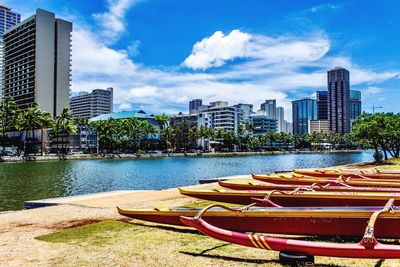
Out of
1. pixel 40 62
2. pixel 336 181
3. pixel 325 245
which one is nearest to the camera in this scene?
pixel 325 245

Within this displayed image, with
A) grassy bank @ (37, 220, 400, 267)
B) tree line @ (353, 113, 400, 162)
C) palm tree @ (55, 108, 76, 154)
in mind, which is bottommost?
grassy bank @ (37, 220, 400, 267)

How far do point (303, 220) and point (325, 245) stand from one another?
165 centimetres

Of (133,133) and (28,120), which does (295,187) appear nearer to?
(28,120)

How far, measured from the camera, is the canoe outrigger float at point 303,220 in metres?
7.56

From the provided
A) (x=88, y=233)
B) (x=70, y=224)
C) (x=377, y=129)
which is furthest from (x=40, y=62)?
(x=88, y=233)

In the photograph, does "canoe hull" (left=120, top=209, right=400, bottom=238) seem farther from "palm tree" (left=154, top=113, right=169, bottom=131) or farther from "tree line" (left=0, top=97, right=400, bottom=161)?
"palm tree" (left=154, top=113, right=169, bottom=131)

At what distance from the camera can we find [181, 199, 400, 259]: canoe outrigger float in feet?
19.9

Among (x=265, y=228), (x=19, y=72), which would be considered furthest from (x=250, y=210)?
(x=19, y=72)

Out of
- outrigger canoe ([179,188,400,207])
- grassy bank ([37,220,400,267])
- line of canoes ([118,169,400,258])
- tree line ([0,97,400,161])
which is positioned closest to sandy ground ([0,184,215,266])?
grassy bank ([37,220,400,267])

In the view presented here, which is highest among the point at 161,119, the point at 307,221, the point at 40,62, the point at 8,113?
the point at 40,62

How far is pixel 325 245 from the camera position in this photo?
6.40 meters

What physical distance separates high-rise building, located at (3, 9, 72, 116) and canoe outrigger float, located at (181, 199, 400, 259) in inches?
6581

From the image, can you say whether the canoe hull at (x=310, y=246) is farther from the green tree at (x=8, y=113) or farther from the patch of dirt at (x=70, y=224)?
the green tree at (x=8, y=113)

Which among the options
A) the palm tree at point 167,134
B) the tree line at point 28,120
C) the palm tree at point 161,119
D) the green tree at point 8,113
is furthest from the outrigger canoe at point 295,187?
the palm tree at point 161,119
